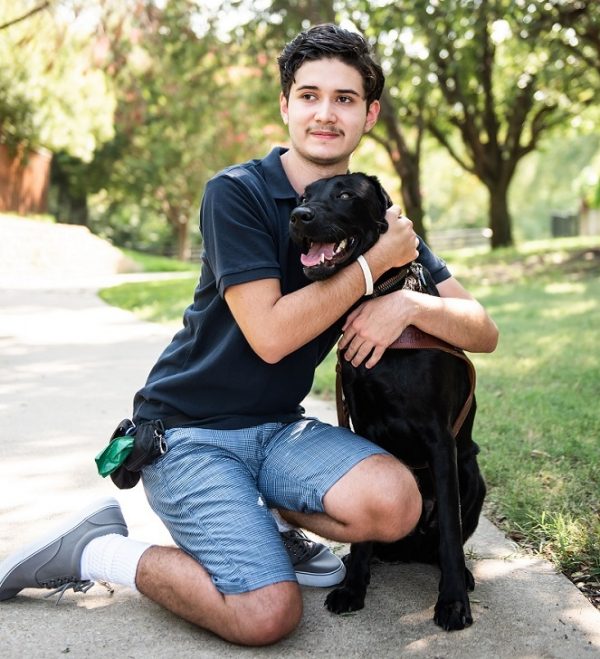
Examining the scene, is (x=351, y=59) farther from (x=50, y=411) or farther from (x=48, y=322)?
(x=48, y=322)

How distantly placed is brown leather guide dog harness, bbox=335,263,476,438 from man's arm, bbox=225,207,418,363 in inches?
5.7

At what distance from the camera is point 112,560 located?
2.55 meters

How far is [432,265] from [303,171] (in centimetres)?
62

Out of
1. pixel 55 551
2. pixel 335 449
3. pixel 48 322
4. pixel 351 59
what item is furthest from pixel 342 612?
pixel 48 322

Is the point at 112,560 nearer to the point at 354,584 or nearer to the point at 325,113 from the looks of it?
the point at 354,584

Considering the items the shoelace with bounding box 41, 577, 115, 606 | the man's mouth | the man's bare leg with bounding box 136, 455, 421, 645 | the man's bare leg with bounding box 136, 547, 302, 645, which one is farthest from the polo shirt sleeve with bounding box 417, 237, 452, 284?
the shoelace with bounding box 41, 577, 115, 606

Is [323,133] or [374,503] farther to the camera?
[323,133]

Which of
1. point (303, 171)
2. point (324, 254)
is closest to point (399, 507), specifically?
point (324, 254)

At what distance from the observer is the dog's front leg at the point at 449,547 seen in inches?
95.8

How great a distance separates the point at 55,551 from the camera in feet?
8.39

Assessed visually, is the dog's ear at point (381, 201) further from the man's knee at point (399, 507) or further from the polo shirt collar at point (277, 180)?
the man's knee at point (399, 507)

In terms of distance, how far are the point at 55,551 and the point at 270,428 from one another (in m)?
0.80

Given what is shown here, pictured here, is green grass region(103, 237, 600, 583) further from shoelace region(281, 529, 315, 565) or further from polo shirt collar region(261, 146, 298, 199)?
polo shirt collar region(261, 146, 298, 199)

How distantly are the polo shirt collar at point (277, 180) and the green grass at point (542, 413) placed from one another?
Result: 5.28ft
